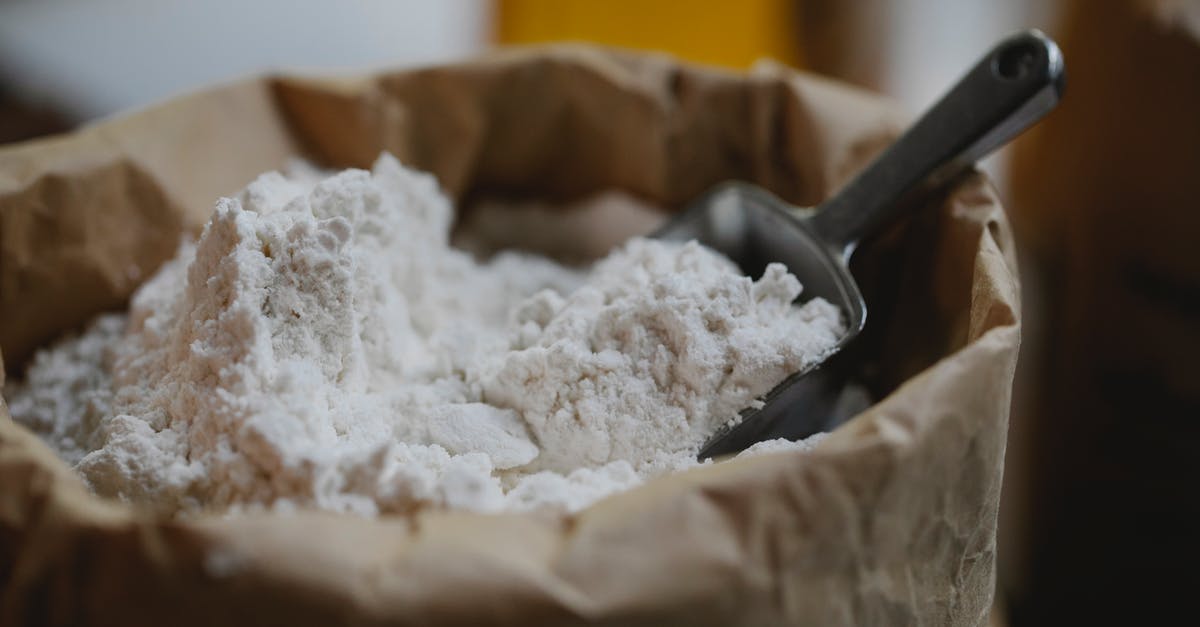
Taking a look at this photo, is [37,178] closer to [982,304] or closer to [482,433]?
[482,433]

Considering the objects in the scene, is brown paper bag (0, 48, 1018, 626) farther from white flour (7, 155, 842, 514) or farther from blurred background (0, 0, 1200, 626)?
blurred background (0, 0, 1200, 626)

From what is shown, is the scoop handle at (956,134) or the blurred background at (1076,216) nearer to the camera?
the scoop handle at (956,134)

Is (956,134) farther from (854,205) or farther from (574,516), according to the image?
(574,516)

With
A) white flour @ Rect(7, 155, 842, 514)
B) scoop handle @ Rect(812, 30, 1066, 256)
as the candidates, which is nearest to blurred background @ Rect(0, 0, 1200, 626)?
scoop handle @ Rect(812, 30, 1066, 256)

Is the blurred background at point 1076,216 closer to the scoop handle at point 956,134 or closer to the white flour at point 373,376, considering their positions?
the scoop handle at point 956,134

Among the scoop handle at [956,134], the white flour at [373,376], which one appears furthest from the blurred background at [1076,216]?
the white flour at [373,376]

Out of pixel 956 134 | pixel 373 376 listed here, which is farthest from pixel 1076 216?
pixel 373 376
